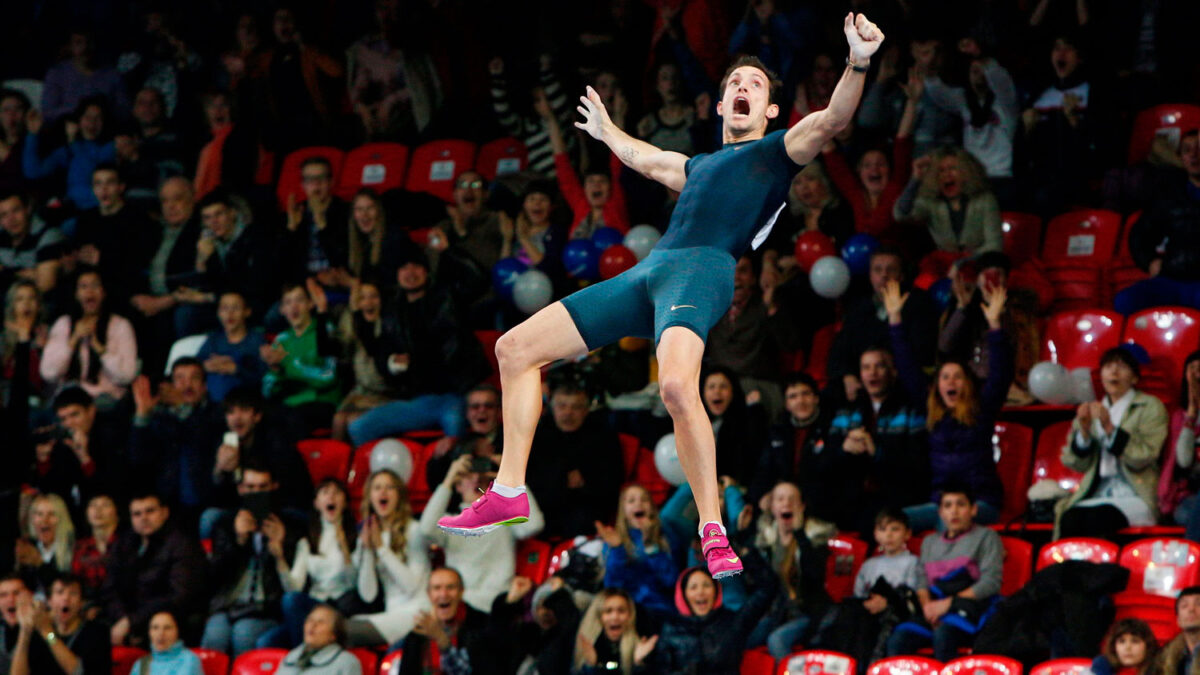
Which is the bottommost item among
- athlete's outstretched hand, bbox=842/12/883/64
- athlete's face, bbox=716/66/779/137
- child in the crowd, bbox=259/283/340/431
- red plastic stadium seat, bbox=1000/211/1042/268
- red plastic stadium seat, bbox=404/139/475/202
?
child in the crowd, bbox=259/283/340/431

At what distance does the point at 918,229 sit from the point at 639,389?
209 cm

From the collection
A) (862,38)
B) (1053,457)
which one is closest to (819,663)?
(1053,457)

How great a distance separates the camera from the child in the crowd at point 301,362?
12.3m

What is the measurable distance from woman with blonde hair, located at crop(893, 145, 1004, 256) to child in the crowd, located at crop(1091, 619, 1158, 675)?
3.19 metres

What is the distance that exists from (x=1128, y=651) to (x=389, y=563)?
4344mm

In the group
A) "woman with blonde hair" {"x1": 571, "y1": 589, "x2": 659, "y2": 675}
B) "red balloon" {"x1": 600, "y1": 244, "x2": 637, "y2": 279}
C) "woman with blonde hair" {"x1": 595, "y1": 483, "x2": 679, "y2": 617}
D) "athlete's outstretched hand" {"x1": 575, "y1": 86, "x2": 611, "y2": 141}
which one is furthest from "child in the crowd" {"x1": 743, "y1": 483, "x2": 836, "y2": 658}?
"athlete's outstretched hand" {"x1": 575, "y1": 86, "x2": 611, "y2": 141}

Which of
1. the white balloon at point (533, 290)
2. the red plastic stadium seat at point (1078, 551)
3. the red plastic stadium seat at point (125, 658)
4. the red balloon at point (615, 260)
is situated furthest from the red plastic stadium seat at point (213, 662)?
the red plastic stadium seat at point (1078, 551)

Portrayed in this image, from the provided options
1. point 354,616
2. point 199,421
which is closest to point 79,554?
point 199,421

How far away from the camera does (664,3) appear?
13312 millimetres

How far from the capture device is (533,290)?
1188 centimetres

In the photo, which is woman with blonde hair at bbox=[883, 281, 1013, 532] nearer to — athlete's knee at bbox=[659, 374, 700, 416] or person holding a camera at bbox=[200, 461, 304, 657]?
person holding a camera at bbox=[200, 461, 304, 657]

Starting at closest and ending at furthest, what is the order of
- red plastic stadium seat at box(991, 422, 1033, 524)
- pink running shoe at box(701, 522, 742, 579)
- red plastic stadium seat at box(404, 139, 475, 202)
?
pink running shoe at box(701, 522, 742, 579), red plastic stadium seat at box(991, 422, 1033, 524), red plastic stadium seat at box(404, 139, 475, 202)

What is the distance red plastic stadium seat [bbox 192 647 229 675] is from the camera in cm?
1076

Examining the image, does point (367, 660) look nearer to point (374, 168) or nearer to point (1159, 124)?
point (374, 168)
